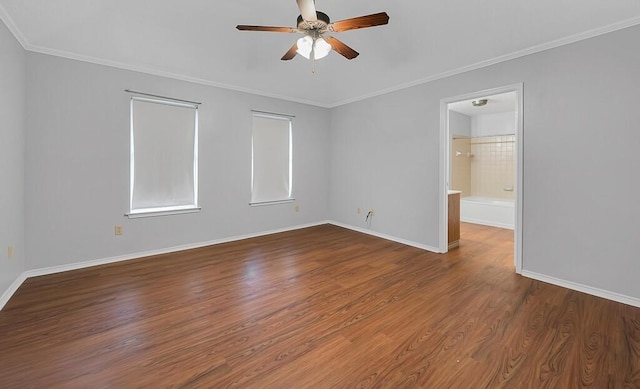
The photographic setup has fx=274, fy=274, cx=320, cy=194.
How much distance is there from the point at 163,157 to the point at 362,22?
3.19 meters

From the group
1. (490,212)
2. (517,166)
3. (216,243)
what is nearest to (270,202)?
(216,243)

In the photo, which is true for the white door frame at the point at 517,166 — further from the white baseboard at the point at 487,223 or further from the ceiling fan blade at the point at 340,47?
the white baseboard at the point at 487,223

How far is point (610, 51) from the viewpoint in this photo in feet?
8.13

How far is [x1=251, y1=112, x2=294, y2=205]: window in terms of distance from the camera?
473 centimetres

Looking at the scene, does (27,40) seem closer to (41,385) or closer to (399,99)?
(41,385)

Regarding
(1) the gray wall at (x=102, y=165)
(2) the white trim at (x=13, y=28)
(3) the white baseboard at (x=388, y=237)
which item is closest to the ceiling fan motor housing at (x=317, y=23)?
(2) the white trim at (x=13, y=28)

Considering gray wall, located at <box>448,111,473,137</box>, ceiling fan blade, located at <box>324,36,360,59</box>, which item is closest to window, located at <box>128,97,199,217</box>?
ceiling fan blade, located at <box>324,36,360,59</box>

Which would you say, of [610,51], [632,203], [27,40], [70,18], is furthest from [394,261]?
[27,40]

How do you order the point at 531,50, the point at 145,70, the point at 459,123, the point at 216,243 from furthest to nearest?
the point at 459,123, the point at 216,243, the point at 145,70, the point at 531,50

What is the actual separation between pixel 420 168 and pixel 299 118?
2448 mm

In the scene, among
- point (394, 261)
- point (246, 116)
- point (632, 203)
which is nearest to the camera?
point (632, 203)

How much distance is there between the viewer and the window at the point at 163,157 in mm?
3600

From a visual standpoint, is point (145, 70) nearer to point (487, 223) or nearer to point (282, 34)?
point (282, 34)

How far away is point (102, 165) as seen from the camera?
3334mm
